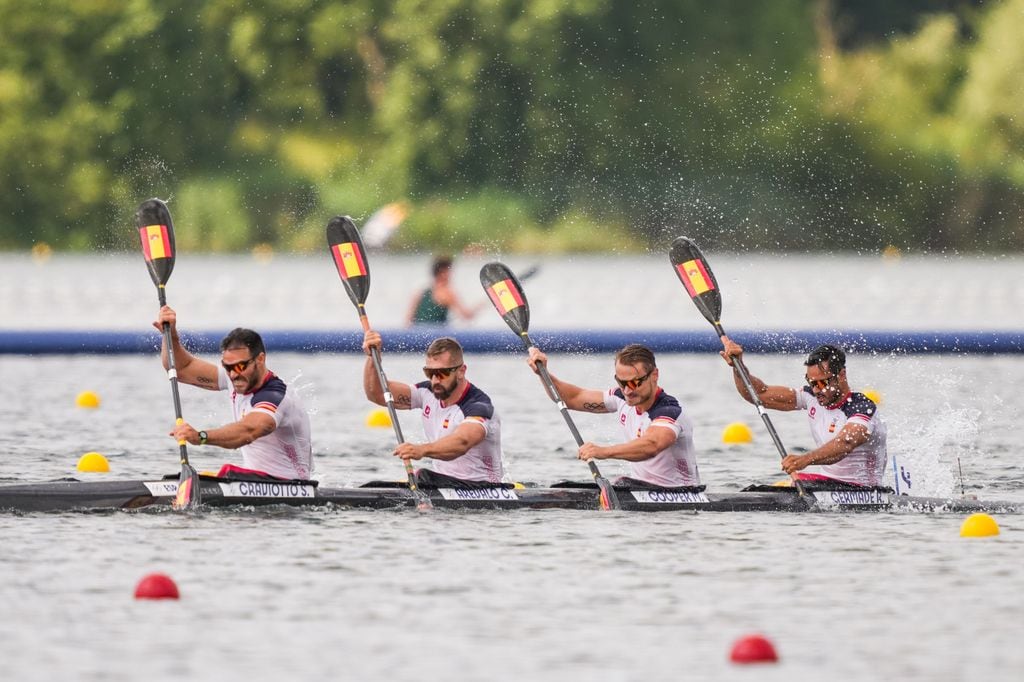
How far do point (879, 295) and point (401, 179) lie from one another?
22.2m

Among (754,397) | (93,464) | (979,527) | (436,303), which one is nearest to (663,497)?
(754,397)

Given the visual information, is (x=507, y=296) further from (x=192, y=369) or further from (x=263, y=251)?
(x=263, y=251)

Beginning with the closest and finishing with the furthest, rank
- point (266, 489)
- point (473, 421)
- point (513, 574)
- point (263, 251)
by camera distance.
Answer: point (513, 574)
point (266, 489)
point (473, 421)
point (263, 251)

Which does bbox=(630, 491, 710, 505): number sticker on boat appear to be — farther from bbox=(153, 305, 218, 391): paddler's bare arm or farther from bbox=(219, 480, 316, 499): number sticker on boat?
bbox=(153, 305, 218, 391): paddler's bare arm

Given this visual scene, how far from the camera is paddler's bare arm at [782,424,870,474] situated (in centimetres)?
1186

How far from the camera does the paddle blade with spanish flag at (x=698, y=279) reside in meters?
13.6

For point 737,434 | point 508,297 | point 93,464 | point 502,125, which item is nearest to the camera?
point 508,297

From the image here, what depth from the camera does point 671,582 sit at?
977cm

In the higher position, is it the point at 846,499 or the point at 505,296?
the point at 505,296

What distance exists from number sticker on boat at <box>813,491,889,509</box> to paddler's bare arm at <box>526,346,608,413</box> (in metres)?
1.35

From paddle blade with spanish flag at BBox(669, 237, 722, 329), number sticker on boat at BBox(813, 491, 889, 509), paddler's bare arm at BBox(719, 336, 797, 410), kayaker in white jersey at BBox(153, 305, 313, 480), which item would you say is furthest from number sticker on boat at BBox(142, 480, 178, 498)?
paddle blade with spanish flag at BBox(669, 237, 722, 329)

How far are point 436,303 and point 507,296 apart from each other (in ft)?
24.0

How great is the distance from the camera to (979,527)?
36.8 feet

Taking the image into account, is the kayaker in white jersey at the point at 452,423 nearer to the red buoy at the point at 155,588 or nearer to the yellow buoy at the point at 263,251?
the red buoy at the point at 155,588
